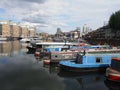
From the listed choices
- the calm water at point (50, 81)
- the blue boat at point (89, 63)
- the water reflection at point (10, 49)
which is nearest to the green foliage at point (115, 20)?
the water reflection at point (10, 49)

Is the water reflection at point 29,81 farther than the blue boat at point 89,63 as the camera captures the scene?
No

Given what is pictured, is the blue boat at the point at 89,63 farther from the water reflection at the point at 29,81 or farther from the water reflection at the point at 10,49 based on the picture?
the water reflection at the point at 10,49

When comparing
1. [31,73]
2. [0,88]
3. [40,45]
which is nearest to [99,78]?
[31,73]

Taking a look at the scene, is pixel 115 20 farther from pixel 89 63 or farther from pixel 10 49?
pixel 89 63

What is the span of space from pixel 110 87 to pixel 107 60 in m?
13.1

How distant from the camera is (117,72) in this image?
3253 centimetres

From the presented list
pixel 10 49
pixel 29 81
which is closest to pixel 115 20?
pixel 10 49

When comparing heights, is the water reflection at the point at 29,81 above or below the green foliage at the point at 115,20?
below

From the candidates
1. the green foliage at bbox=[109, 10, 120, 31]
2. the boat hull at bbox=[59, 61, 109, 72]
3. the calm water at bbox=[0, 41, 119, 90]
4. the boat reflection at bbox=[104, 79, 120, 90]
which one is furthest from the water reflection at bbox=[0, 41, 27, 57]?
the boat reflection at bbox=[104, 79, 120, 90]

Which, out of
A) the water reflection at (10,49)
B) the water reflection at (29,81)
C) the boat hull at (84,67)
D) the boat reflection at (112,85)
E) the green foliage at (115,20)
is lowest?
the water reflection at (29,81)

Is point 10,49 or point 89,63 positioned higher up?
point 89,63

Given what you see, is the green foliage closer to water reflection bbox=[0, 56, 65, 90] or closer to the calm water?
the calm water

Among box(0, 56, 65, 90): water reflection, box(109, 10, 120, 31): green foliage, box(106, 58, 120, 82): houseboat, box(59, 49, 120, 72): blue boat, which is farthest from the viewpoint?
box(109, 10, 120, 31): green foliage

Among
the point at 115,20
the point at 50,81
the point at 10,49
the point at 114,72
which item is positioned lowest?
the point at 50,81
